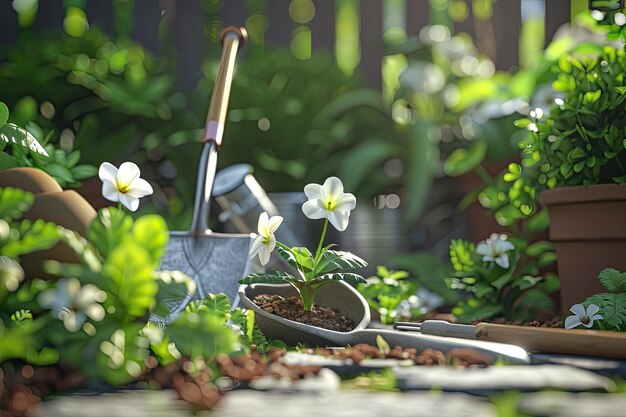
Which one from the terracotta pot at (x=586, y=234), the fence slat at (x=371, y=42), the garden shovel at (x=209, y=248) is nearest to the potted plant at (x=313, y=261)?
the garden shovel at (x=209, y=248)

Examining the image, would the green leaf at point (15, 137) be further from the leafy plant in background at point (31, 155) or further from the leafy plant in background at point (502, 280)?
the leafy plant in background at point (502, 280)

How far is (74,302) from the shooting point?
3.02ft

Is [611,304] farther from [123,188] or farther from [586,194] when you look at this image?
[123,188]

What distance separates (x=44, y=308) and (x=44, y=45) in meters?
2.27

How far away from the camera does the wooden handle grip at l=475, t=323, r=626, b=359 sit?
48.1 inches

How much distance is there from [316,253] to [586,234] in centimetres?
65

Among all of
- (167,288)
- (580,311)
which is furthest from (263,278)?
(580,311)

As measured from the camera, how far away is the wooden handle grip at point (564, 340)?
122cm

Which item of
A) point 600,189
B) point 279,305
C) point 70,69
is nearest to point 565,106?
point 600,189

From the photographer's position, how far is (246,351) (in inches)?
43.5

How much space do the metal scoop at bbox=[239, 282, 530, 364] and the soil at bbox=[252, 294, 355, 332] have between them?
0.03 m

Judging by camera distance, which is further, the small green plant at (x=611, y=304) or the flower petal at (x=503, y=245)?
the flower petal at (x=503, y=245)

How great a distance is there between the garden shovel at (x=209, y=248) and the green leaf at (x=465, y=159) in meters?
1.06

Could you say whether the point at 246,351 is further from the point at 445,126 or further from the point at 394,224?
the point at 445,126
